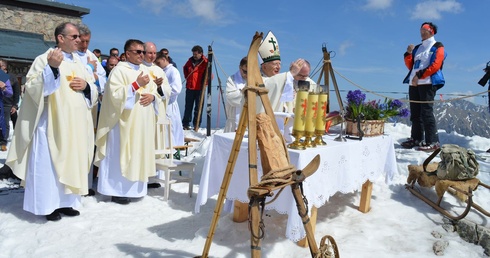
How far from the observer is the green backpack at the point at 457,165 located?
15.9ft

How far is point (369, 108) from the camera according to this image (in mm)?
4617

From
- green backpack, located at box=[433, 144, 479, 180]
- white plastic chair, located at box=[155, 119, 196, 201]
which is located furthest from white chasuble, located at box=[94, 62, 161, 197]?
green backpack, located at box=[433, 144, 479, 180]

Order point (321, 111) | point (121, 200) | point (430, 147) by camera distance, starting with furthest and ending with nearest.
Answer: point (430, 147), point (121, 200), point (321, 111)

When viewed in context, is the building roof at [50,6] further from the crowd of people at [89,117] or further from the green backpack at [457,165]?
the green backpack at [457,165]

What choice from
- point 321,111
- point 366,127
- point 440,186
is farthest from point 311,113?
point 440,186

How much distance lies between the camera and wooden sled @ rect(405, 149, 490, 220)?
15.0ft

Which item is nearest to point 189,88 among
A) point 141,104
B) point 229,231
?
point 141,104

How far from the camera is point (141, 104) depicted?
5.23 meters

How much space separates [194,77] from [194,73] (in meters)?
0.12

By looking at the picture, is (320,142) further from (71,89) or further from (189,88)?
(189,88)

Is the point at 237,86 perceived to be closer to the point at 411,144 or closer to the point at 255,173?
the point at 255,173

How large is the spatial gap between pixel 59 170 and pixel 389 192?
4439mm

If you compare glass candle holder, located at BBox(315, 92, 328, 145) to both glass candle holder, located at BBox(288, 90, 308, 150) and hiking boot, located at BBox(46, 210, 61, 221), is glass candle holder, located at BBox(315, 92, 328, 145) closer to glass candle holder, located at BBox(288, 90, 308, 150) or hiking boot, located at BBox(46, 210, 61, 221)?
glass candle holder, located at BBox(288, 90, 308, 150)

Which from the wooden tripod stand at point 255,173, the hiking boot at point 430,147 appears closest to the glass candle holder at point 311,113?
the wooden tripod stand at point 255,173
